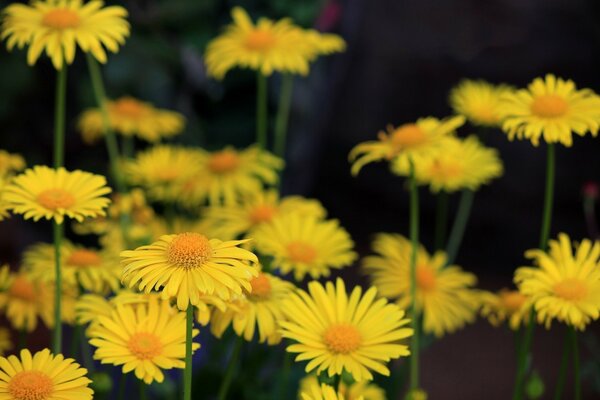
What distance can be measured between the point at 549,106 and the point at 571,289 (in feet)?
0.69

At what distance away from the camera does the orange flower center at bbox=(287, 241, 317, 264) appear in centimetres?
111

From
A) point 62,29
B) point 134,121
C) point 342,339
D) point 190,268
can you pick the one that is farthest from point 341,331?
point 134,121

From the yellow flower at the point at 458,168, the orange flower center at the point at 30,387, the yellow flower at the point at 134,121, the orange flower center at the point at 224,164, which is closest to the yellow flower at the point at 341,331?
the orange flower center at the point at 30,387

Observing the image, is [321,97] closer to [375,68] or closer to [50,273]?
[375,68]

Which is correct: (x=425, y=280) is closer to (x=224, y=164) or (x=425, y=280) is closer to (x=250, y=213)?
(x=250, y=213)

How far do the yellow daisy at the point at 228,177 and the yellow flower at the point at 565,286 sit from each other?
0.50 metres

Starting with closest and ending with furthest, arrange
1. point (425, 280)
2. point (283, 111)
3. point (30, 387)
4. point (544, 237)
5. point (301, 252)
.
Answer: point (30, 387)
point (544, 237)
point (301, 252)
point (425, 280)
point (283, 111)

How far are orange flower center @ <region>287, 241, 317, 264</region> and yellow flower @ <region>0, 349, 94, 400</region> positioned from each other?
354 mm

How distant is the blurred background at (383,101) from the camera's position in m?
2.02

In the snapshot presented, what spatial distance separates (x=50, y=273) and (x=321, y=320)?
1.17 feet

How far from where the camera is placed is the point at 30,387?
0.80m

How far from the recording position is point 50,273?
→ 3.56 feet

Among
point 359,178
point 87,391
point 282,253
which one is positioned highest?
point 359,178

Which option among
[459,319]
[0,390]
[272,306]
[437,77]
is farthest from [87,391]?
[437,77]
